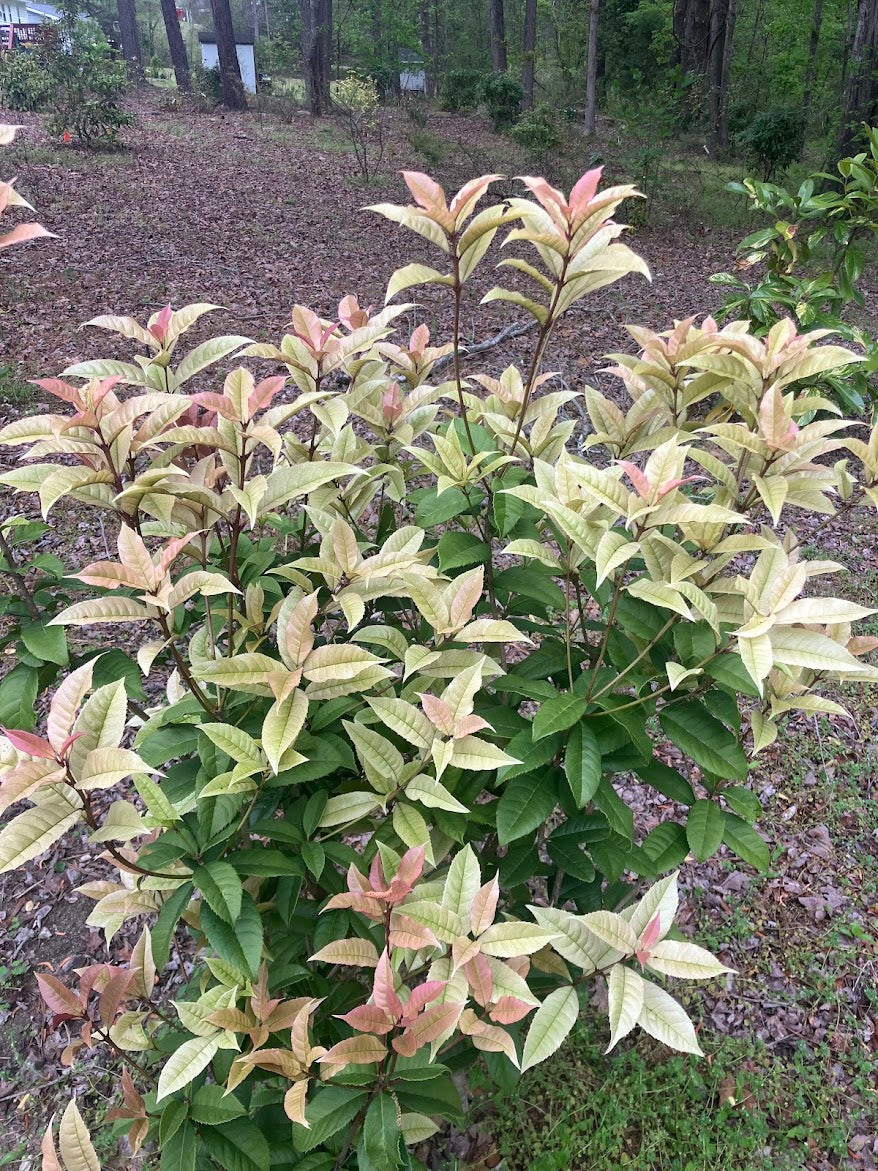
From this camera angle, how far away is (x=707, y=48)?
49.6ft

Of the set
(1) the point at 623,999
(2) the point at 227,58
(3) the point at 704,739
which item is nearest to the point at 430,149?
(2) the point at 227,58

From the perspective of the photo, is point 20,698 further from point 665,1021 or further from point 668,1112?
point 668,1112

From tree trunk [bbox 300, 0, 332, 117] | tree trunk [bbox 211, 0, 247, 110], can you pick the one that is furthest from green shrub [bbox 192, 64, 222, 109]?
tree trunk [bbox 300, 0, 332, 117]

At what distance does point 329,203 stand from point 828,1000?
1132 cm

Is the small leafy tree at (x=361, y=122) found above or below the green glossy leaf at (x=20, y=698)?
above

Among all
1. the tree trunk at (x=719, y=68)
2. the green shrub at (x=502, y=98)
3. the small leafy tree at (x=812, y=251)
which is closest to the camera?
the small leafy tree at (x=812, y=251)

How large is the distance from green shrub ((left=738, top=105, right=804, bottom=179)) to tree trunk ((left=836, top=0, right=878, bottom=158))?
3.05m

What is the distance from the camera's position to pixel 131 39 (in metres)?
21.5

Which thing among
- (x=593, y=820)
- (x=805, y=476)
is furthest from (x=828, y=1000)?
(x=805, y=476)

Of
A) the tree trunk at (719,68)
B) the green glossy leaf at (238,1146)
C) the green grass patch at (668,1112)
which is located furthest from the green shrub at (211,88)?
the green glossy leaf at (238,1146)

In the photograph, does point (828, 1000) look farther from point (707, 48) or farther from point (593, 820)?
point (707, 48)

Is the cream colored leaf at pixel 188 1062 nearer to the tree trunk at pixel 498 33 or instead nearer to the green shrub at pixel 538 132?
the green shrub at pixel 538 132

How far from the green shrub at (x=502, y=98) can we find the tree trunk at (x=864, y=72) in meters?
8.53

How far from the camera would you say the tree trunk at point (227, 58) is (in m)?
16.8
